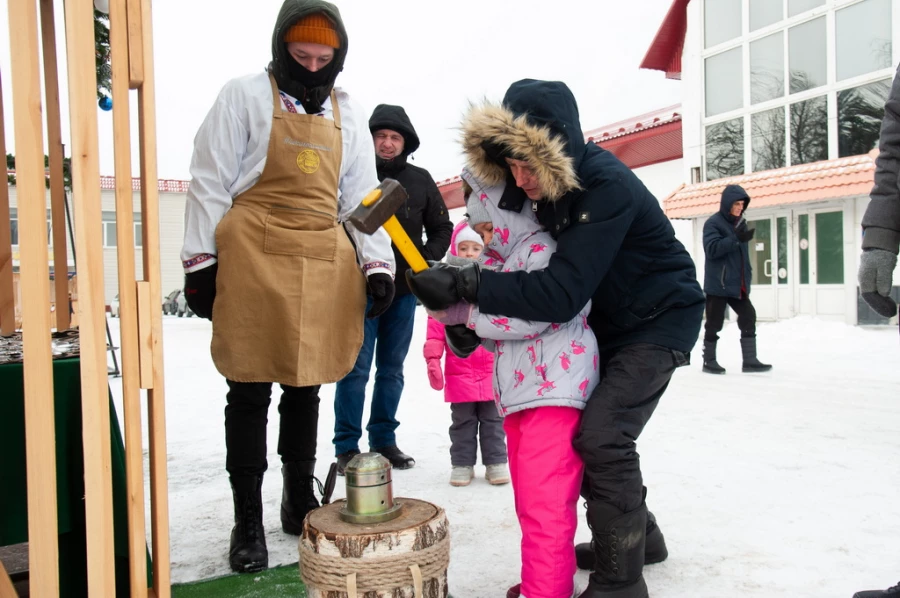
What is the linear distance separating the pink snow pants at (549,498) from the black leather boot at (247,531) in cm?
87

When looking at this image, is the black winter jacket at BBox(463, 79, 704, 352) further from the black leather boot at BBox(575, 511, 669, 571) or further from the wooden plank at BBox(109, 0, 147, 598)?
the wooden plank at BBox(109, 0, 147, 598)

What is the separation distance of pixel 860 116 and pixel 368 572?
42.8 feet

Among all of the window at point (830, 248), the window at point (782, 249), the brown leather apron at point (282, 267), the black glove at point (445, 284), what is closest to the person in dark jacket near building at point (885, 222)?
the black glove at point (445, 284)

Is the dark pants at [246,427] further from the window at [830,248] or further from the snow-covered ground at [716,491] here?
the window at [830,248]

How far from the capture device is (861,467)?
11.1 ft

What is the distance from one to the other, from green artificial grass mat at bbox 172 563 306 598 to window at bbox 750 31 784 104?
539 inches

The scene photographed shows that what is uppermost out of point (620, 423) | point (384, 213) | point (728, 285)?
point (384, 213)

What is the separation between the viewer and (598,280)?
1.99 m

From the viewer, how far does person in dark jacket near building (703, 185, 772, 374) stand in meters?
6.84

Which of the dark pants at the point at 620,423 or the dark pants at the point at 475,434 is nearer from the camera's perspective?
the dark pants at the point at 620,423

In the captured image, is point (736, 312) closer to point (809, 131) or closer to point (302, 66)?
point (302, 66)

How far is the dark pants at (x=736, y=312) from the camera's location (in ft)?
22.5

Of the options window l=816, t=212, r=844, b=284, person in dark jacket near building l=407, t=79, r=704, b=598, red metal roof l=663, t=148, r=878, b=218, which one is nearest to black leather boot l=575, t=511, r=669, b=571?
person in dark jacket near building l=407, t=79, r=704, b=598

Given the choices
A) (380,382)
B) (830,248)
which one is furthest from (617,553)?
(830,248)
